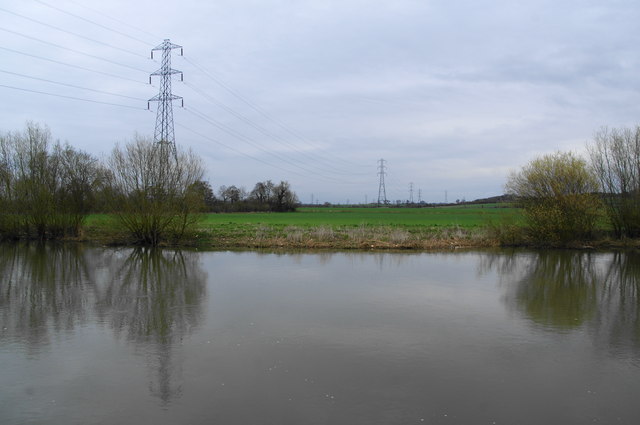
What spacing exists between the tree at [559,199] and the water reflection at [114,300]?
1738 centimetres

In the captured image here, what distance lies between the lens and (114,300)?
9938 mm

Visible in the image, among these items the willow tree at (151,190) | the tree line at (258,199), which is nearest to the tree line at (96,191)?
the willow tree at (151,190)

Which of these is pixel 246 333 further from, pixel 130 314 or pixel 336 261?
pixel 336 261

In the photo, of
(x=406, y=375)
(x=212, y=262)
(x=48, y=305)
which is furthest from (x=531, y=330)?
(x=212, y=262)

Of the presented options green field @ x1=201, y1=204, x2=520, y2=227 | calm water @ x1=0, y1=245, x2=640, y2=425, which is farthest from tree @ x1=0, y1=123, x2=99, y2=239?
calm water @ x1=0, y1=245, x2=640, y2=425

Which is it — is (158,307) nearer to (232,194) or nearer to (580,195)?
(580,195)

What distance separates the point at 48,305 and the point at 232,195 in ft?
246

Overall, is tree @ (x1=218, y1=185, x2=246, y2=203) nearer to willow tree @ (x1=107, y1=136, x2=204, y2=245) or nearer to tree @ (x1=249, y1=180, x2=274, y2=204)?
tree @ (x1=249, y1=180, x2=274, y2=204)

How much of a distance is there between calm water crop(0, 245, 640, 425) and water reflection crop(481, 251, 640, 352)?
0.07 m

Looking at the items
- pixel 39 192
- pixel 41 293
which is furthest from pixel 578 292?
pixel 39 192

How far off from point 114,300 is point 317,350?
565 cm

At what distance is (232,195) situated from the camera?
8344 centimetres

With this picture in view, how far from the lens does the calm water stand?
4.75 meters

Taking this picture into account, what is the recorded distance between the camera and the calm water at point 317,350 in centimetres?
475
